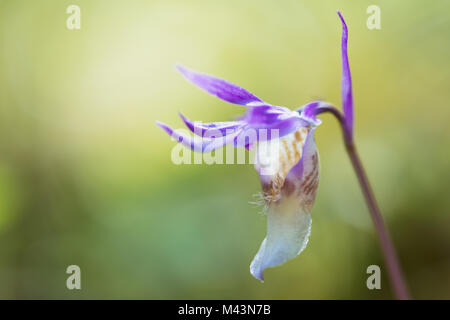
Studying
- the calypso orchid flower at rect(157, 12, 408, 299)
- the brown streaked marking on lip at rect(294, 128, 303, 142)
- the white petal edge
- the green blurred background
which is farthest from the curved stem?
the green blurred background

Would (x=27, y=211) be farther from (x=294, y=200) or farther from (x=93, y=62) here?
(x=294, y=200)

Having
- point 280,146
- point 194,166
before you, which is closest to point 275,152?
point 280,146

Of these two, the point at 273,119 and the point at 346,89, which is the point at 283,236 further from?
the point at 346,89

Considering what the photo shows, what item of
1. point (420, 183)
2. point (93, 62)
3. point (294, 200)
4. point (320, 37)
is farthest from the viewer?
point (93, 62)

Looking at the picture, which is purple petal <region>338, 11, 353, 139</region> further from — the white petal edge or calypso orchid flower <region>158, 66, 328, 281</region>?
the white petal edge

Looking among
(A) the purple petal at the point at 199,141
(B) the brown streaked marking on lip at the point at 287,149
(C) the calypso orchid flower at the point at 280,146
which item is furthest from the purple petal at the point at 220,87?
(B) the brown streaked marking on lip at the point at 287,149

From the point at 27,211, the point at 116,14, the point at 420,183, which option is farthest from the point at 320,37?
the point at 27,211

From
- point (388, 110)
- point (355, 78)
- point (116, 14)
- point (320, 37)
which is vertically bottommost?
point (388, 110)

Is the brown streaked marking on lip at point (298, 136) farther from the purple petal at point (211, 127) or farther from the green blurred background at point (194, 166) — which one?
the green blurred background at point (194, 166)
